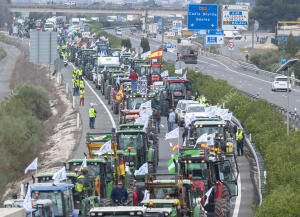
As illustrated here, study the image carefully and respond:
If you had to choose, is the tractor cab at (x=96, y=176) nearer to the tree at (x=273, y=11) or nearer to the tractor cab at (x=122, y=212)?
the tractor cab at (x=122, y=212)

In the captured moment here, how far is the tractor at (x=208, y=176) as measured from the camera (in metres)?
21.7

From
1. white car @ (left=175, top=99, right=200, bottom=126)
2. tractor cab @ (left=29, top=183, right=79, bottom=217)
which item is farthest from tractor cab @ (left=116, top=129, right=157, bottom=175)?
white car @ (left=175, top=99, right=200, bottom=126)

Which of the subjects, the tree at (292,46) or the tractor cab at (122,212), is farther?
the tree at (292,46)

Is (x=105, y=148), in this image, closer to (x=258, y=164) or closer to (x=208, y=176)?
(x=208, y=176)

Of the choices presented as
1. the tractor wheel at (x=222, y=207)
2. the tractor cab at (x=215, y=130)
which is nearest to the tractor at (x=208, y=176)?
the tractor wheel at (x=222, y=207)

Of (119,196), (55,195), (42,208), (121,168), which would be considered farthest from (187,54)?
(42,208)

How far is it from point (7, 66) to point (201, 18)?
7691 centimetres

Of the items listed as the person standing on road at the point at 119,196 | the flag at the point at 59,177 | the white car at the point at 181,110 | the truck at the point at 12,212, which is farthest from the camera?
the white car at the point at 181,110

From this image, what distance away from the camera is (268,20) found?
14525cm

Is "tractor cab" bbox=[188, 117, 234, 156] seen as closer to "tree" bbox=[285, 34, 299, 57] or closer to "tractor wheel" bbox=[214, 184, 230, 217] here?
"tractor wheel" bbox=[214, 184, 230, 217]

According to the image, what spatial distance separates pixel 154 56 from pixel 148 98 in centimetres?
1881

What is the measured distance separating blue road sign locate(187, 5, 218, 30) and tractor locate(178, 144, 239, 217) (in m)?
24.5

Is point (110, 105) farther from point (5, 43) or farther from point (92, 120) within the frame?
point (5, 43)

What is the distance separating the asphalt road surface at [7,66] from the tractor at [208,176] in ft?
182
